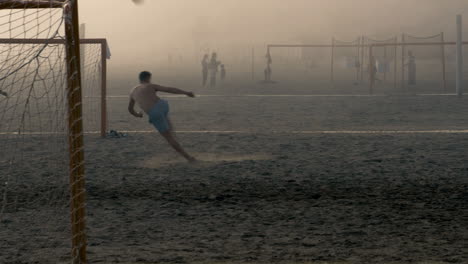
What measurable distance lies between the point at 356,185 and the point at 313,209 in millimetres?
1404

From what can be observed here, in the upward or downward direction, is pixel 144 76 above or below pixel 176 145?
above

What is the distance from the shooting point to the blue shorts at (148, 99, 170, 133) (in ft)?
32.7

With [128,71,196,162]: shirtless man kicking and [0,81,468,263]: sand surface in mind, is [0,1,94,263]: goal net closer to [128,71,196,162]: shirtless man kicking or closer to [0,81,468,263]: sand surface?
[0,81,468,263]: sand surface

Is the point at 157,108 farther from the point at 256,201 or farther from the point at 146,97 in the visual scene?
the point at 256,201

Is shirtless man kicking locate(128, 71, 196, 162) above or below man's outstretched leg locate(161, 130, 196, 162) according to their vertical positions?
above

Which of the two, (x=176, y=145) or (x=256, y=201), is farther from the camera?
(x=176, y=145)

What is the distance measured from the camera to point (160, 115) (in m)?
9.97

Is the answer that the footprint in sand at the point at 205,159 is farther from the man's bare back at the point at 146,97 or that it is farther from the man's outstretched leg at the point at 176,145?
the man's bare back at the point at 146,97

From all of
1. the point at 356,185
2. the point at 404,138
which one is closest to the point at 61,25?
the point at 356,185

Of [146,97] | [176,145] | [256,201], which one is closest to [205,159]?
[176,145]

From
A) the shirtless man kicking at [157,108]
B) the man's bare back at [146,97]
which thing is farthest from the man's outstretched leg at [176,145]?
the man's bare back at [146,97]

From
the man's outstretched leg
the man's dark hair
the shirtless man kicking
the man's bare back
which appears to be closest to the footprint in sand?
the man's outstretched leg

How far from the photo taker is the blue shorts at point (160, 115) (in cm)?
996

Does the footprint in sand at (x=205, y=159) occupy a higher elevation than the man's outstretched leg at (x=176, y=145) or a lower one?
lower
